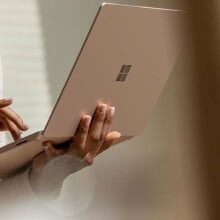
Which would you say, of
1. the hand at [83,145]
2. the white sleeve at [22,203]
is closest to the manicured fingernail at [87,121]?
the hand at [83,145]

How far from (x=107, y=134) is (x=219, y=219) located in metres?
0.44

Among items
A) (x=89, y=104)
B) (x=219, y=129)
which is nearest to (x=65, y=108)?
(x=89, y=104)

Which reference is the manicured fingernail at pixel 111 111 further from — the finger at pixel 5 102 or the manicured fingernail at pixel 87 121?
the finger at pixel 5 102

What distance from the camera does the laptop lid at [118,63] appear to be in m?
0.67

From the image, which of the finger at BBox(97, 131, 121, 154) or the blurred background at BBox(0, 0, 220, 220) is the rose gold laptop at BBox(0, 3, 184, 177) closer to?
the finger at BBox(97, 131, 121, 154)

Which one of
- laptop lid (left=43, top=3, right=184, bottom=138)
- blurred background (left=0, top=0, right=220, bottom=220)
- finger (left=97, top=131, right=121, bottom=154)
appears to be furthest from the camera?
blurred background (left=0, top=0, right=220, bottom=220)

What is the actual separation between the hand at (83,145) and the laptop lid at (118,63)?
0.01 metres

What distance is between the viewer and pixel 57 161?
0.76 meters

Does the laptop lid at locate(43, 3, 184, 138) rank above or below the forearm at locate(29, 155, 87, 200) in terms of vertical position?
above

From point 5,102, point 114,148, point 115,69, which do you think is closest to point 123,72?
point 115,69

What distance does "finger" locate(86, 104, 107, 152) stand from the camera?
0.74 meters

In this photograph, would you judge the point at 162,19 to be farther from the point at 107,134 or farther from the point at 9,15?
the point at 9,15

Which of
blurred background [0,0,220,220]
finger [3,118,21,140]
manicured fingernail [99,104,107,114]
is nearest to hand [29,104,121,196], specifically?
manicured fingernail [99,104,107,114]

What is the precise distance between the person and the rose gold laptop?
0.05ft
